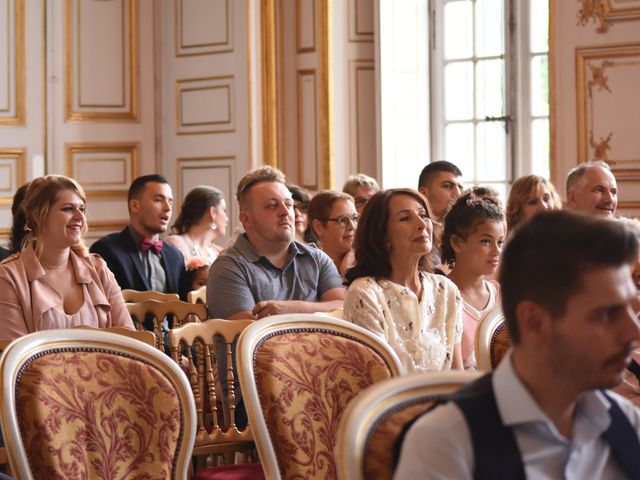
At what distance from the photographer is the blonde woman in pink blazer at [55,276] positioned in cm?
331

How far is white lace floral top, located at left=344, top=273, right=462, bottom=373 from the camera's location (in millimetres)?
2785

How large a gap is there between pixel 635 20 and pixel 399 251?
3728 mm

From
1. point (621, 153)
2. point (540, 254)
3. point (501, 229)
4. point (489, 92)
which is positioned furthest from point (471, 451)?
point (489, 92)

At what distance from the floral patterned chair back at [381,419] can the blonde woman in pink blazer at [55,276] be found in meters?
2.06

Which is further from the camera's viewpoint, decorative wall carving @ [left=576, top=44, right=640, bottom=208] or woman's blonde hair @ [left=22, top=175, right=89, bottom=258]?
decorative wall carving @ [left=576, top=44, right=640, bottom=208]

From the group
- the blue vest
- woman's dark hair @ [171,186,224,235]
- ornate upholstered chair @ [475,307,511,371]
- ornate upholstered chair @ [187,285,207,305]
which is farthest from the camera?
woman's dark hair @ [171,186,224,235]

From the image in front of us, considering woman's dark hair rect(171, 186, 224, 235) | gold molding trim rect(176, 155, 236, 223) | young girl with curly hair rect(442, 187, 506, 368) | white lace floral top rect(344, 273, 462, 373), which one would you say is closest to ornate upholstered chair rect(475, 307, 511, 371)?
white lace floral top rect(344, 273, 462, 373)

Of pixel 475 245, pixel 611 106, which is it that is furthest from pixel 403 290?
pixel 611 106

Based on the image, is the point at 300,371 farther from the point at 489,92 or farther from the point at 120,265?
the point at 489,92

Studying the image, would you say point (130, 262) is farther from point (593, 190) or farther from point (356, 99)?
point (356, 99)

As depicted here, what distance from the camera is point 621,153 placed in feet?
20.1

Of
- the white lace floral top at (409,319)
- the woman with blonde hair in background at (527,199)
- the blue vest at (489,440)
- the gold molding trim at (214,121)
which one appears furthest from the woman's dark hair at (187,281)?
the blue vest at (489,440)

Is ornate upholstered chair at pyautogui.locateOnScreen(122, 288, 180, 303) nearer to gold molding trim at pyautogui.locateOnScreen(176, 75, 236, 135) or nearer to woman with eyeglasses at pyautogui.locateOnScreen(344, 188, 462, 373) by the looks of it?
woman with eyeglasses at pyautogui.locateOnScreen(344, 188, 462, 373)

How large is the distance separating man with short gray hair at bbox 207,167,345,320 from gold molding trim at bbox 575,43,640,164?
2.86 metres
